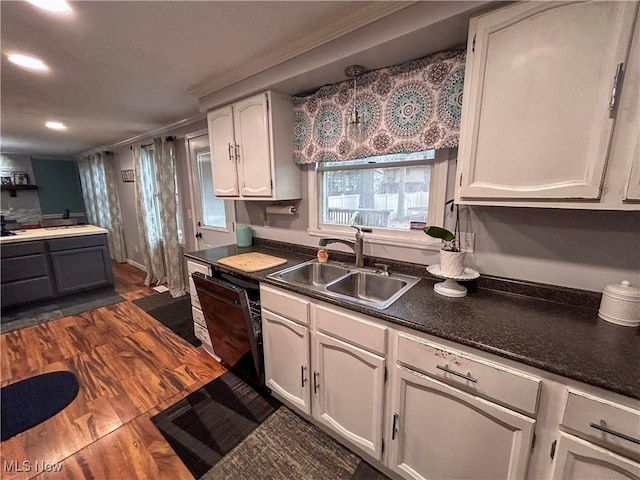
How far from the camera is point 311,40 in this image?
4.75 ft

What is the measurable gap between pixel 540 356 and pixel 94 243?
4.80 m

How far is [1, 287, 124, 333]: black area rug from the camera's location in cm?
295

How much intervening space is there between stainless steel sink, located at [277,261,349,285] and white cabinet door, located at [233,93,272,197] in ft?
2.07

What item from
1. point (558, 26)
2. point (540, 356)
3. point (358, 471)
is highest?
point (558, 26)

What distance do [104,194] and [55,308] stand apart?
2753 millimetres

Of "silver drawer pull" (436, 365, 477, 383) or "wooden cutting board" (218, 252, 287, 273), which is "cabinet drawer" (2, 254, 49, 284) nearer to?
"wooden cutting board" (218, 252, 287, 273)

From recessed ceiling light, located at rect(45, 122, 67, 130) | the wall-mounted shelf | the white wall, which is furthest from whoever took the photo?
the wall-mounted shelf

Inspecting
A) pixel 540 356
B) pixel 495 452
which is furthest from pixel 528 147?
pixel 495 452

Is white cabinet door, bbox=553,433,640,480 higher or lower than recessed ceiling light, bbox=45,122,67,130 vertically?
lower

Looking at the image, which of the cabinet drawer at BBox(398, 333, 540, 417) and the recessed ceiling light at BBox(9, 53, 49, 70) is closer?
the cabinet drawer at BBox(398, 333, 540, 417)

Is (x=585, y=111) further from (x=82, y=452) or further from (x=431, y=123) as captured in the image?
(x=82, y=452)

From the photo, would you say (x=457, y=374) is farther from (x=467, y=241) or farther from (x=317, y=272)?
(x=317, y=272)

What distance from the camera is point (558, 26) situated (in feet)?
2.99

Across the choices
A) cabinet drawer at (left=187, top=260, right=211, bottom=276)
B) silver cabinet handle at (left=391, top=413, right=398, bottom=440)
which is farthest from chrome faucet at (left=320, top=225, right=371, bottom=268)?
cabinet drawer at (left=187, top=260, right=211, bottom=276)
